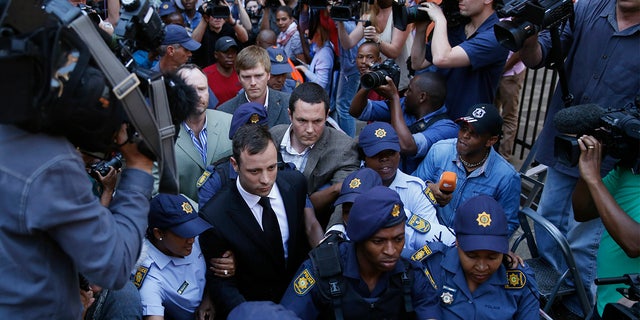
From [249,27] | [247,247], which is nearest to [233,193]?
[247,247]

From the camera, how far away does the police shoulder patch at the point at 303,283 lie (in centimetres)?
261

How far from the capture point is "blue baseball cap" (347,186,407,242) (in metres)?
2.52

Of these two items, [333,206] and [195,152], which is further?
[195,152]

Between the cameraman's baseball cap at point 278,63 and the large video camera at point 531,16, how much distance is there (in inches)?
87.5

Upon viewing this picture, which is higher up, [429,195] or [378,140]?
[378,140]

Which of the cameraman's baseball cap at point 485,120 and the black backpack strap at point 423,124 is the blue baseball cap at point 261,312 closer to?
the cameraman's baseball cap at point 485,120

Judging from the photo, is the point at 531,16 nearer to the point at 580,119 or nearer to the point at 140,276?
the point at 580,119

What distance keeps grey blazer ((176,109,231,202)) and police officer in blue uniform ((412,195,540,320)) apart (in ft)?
5.71

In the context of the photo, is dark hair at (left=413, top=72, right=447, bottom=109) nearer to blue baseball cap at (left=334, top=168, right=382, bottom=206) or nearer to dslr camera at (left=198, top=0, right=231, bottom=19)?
blue baseball cap at (left=334, top=168, right=382, bottom=206)

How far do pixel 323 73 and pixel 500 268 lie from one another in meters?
3.98

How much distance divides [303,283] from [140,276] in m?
0.86

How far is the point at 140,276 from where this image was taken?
288 cm

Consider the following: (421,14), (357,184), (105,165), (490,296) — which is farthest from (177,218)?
(421,14)

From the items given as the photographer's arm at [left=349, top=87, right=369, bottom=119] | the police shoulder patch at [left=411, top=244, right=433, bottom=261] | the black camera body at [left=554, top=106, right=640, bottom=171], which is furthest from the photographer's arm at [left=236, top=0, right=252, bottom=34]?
the black camera body at [left=554, top=106, right=640, bottom=171]
